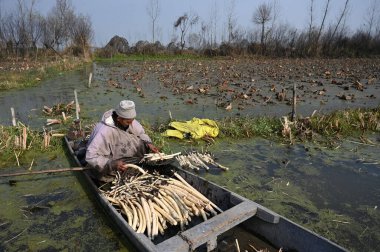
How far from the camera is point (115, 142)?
504 centimetres

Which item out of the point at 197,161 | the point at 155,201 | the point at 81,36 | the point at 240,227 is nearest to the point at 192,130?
the point at 197,161

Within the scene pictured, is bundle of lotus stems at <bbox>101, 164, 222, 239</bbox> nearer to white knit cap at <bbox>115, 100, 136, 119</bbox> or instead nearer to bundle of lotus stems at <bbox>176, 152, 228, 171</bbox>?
white knit cap at <bbox>115, 100, 136, 119</bbox>

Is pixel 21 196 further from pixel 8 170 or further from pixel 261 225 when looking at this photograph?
pixel 261 225

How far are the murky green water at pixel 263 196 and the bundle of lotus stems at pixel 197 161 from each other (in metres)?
0.22

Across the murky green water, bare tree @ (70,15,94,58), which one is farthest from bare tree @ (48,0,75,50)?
the murky green water

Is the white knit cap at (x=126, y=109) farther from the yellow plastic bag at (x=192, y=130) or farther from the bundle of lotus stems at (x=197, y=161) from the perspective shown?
the yellow plastic bag at (x=192, y=130)

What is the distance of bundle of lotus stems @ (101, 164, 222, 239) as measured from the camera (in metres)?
4.04

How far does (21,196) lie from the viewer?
214 inches

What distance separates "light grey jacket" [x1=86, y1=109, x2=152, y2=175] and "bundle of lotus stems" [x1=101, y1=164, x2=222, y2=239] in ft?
1.19

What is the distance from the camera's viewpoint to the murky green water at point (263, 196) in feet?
14.4

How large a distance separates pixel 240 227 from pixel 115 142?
2.29 metres

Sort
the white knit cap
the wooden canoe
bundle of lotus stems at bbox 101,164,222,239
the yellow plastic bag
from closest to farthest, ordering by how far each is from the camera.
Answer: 1. the wooden canoe
2. bundle of lotus stems at bbox 101,164,222,239
3. the white knit cap
4. the yellow plastic bag

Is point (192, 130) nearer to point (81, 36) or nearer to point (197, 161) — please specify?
point (197, 161)

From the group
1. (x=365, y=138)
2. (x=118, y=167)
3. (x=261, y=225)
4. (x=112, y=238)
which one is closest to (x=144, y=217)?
(x=112, y=238)
